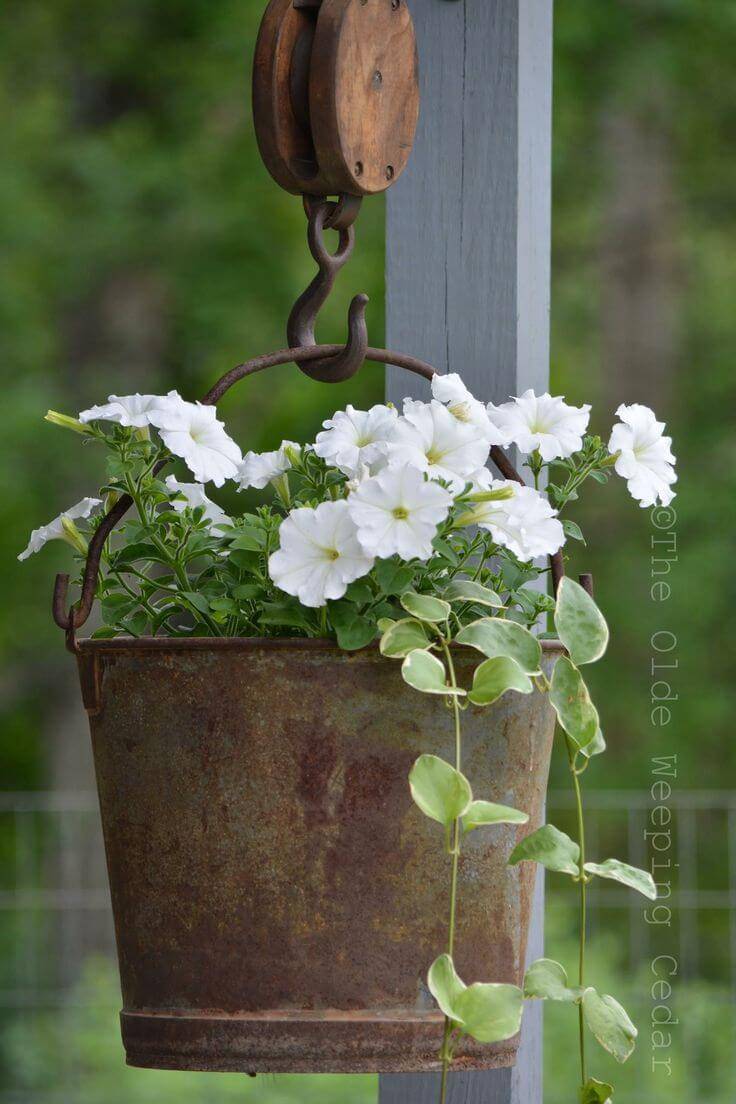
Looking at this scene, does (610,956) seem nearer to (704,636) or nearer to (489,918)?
(704,636)

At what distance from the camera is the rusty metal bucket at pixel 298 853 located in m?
0.86

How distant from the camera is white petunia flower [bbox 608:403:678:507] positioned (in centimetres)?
99

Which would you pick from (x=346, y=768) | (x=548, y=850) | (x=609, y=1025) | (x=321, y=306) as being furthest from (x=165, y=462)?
(x=609, y=1025)

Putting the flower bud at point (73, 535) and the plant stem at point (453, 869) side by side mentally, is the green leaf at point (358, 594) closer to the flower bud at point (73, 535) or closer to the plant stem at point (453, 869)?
the plant stem at point (453, 869)

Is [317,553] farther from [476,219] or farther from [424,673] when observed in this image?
[476,219]

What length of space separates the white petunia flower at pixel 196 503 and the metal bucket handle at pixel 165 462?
3 cm

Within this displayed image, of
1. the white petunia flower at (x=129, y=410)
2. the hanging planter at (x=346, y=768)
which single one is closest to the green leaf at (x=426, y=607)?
the hanging planter at (x=346, y=768)

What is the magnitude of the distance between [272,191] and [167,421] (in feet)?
15.3

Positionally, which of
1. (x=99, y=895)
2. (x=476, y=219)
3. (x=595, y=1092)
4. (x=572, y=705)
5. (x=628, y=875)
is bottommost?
(x=99, y=895)

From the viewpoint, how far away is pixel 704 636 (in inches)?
218

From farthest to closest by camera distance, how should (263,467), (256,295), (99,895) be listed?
(256,295) → (99,895) → (263,467)

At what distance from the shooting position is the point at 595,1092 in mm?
937

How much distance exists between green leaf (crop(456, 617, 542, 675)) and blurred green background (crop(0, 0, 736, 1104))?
159 inches

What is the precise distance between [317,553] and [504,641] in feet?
0.40
